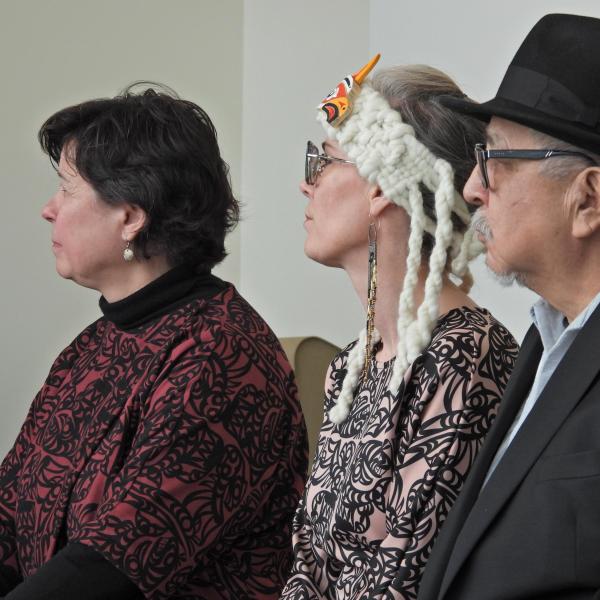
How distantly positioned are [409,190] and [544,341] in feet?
1.50

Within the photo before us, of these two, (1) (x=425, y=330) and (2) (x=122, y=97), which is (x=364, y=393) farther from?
(2) (x=122, y=97)

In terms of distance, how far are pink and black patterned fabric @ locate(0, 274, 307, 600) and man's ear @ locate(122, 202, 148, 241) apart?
0.15 metres

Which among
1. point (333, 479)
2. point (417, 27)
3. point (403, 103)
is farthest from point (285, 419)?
point (417, 27)

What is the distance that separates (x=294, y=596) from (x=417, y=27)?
2273 millimetres

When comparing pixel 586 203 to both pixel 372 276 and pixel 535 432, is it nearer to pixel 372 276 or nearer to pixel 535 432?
pixel 535 432

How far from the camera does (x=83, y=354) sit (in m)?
2.68

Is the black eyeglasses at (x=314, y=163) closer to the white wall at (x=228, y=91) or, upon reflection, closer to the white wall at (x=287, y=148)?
the white wall at (x=228, y=91)

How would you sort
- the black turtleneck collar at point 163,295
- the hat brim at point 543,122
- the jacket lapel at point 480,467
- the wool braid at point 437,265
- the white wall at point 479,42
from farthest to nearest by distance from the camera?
1. the white wall at point 479,42
2. the black turtleneck collar at point 163,295
3. the wool braid at point 437,265
4. the jacket lapel at point 480,467
5. the hat brim at point 543,122

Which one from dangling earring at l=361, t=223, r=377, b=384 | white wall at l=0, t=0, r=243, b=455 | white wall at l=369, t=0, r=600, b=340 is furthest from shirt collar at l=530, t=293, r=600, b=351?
white wall at l=0, t=0, r=243, b=455

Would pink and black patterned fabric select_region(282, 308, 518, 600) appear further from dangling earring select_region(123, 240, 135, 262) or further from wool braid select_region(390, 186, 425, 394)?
dangling earring select_region(123, 240, 135, 262)

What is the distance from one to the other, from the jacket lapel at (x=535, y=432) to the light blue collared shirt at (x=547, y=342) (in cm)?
4

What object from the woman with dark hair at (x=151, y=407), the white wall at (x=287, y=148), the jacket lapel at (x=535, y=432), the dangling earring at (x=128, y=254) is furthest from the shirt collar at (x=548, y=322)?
the white wall at (x=287, y=148)

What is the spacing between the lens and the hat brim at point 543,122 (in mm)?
1419

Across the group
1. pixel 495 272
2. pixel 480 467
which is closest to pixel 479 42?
pixel 495 272
